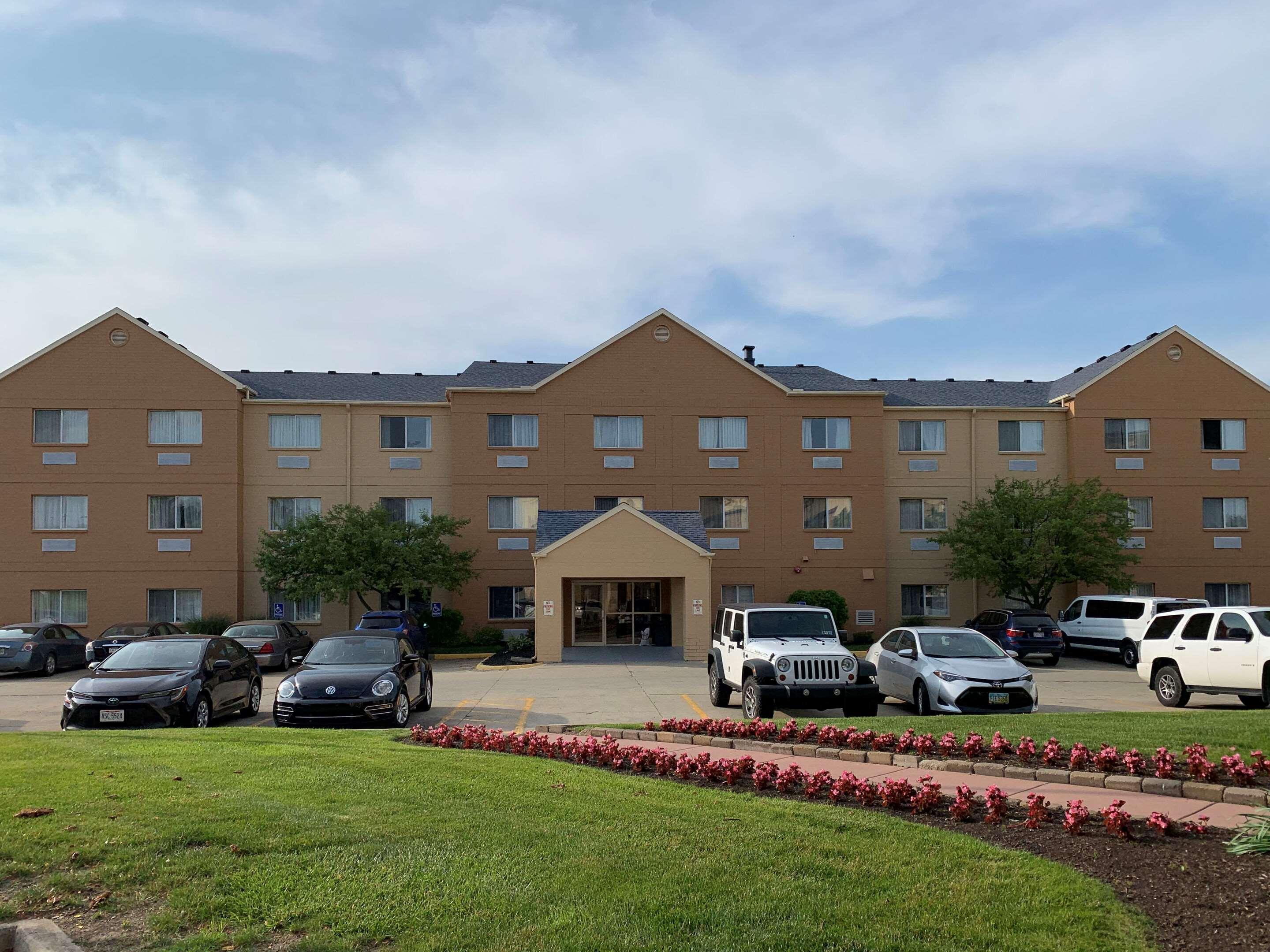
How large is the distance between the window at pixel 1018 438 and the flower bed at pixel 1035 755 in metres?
27.4

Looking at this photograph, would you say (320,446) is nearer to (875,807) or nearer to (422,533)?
(422,533)

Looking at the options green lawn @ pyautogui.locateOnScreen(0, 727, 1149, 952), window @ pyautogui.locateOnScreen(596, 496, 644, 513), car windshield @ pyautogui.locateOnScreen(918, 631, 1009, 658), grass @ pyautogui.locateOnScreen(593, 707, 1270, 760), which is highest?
window @ pyautogui.locateOnScreen(596, 496, 644, 513)

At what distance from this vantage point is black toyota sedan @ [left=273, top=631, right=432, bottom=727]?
14.3 metres

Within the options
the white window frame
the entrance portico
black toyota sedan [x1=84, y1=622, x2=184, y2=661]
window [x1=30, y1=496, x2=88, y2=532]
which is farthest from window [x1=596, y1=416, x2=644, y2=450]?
window [x1=30, y1=496, x2=88, y2=532]

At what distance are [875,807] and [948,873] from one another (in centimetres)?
188

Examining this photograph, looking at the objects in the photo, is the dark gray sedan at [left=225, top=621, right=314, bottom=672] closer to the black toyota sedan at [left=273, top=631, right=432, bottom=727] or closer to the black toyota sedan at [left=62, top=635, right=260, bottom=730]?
the black toyota sedan at [left=62, top=635, right=260, bottom=730]

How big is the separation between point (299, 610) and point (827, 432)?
755 inches

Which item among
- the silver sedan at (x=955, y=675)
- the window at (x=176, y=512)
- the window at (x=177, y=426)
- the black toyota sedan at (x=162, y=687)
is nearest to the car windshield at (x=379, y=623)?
the window at (x=176, y=512)

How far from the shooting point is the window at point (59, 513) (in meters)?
33.9

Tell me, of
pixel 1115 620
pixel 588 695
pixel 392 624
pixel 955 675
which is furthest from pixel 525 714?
pixel 1115 620

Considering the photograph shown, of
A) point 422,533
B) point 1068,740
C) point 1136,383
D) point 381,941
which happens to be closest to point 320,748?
point 381,941

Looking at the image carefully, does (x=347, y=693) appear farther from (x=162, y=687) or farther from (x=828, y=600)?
(x=828, y=600)

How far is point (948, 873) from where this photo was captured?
5.88 m

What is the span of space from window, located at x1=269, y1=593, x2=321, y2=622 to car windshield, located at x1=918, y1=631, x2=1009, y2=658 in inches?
918
